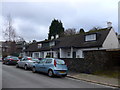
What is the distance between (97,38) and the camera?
26109mm

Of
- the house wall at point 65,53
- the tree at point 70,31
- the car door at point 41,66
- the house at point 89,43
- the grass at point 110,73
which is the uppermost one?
the tree at point 70,31

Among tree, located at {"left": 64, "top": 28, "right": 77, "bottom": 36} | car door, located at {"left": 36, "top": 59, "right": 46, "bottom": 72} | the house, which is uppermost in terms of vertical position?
tree, located at {"left": 64, "top": 28, "right": 77, "bottom": 36}

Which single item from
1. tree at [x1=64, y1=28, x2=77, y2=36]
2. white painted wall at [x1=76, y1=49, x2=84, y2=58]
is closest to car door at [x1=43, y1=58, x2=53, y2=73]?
white painted wall at [x1=76, y1=49, x2=84, y2=58]

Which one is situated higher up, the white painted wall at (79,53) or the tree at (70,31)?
the tree at (70,31)

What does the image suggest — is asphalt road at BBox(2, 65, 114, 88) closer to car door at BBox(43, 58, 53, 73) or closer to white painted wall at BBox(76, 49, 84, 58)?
car door at BBox(43, 58, 53, 73)

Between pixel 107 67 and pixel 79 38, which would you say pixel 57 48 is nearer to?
pixel 79 38

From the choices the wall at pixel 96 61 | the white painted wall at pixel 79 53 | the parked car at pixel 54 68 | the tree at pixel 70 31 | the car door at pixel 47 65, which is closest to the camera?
the parked car at pixel 54 68

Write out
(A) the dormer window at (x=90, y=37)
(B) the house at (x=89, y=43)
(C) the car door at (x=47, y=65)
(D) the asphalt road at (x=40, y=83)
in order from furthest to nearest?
(A) the dormer window at (x=90, y=37)
(B) the house at (x=89, y=43)
(C) the car door at (x=47, y=65)
(D) the asphalt road at (x=40, y=83)

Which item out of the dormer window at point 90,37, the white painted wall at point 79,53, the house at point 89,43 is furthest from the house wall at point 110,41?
the white painted wall at point 79,53

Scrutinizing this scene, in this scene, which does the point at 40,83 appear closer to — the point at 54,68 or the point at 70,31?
the point at 54,68

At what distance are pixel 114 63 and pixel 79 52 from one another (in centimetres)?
1151

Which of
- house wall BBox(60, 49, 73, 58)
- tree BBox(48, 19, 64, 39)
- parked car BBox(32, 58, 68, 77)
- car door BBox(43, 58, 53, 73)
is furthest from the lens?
tree BBox(48, 19, 64, 39)

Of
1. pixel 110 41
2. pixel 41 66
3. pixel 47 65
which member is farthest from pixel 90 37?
pixel 47 65

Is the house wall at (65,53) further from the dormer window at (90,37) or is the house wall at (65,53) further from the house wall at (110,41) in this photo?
the house wall at (110,41)
